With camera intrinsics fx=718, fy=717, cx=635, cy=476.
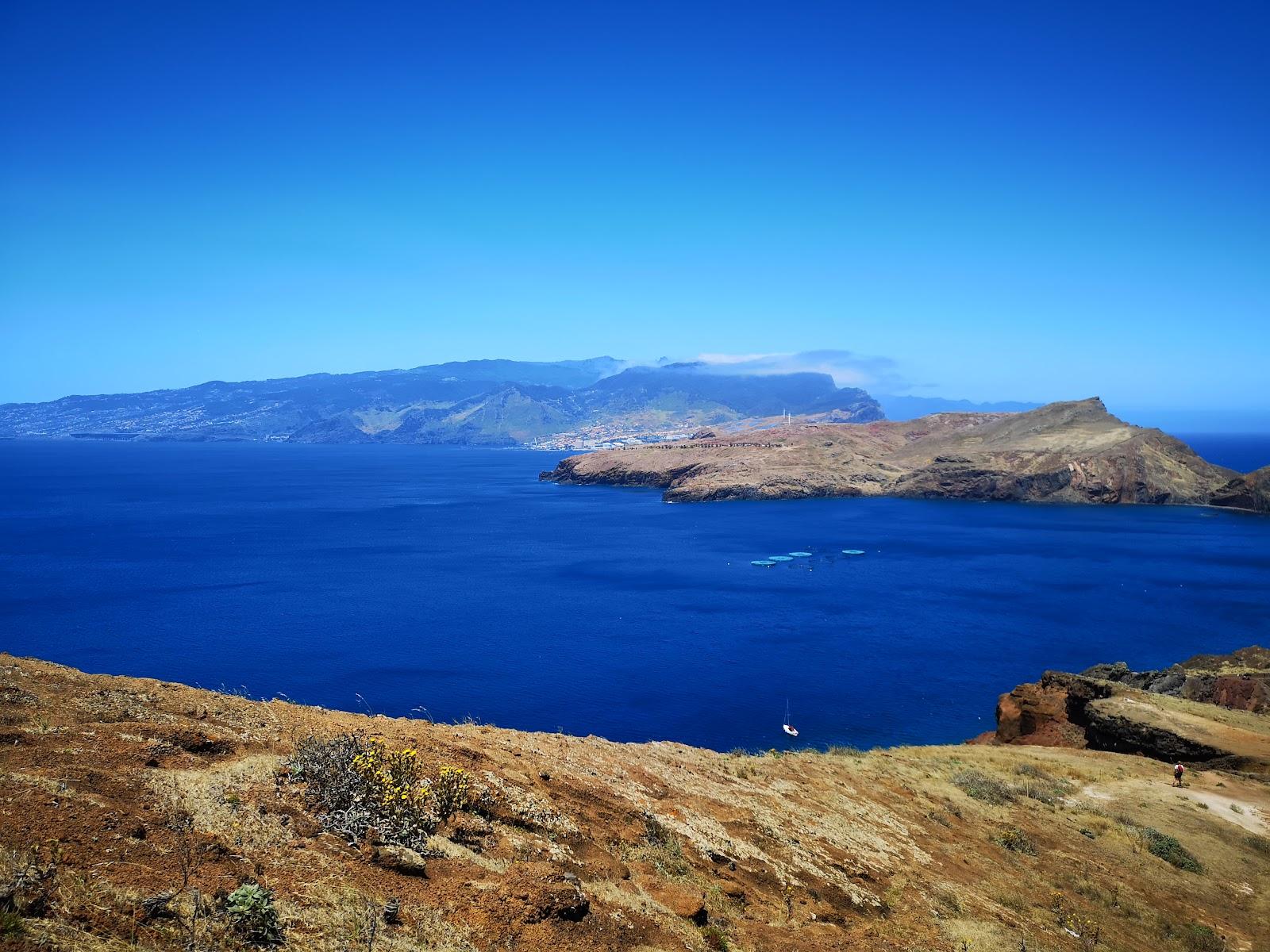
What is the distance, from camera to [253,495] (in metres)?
151

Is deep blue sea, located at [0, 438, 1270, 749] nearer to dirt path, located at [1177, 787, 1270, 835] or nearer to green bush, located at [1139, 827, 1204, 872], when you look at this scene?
dirt path, located at [1177, 787, 1270, 835]

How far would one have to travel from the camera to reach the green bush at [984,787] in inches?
820

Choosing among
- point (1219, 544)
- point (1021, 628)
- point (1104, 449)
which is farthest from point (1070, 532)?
point (1021, 628)

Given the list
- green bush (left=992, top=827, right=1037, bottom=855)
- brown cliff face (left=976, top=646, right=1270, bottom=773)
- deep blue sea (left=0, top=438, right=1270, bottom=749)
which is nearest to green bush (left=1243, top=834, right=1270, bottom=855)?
brown cliff face (left=976, top=646, right=1270, bottom=773)

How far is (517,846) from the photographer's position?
10.6 meters

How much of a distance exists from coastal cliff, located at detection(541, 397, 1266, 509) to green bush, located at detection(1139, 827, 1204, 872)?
132 meters

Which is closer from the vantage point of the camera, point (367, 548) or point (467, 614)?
point (467, 614)

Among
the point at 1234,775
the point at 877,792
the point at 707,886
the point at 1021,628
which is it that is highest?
the point at 707,886

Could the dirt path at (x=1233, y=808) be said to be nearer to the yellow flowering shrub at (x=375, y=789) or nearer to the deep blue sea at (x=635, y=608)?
the deep blue sea at (x=635, y=608)

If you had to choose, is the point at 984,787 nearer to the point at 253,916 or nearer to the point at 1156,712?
the point at 1156,712

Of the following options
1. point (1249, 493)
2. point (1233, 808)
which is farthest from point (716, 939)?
point (1249, 493)

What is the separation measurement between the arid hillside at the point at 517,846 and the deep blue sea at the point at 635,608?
80.4 ft

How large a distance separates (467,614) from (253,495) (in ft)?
349

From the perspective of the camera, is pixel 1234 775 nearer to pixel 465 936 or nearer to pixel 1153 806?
pixel 1153 806
